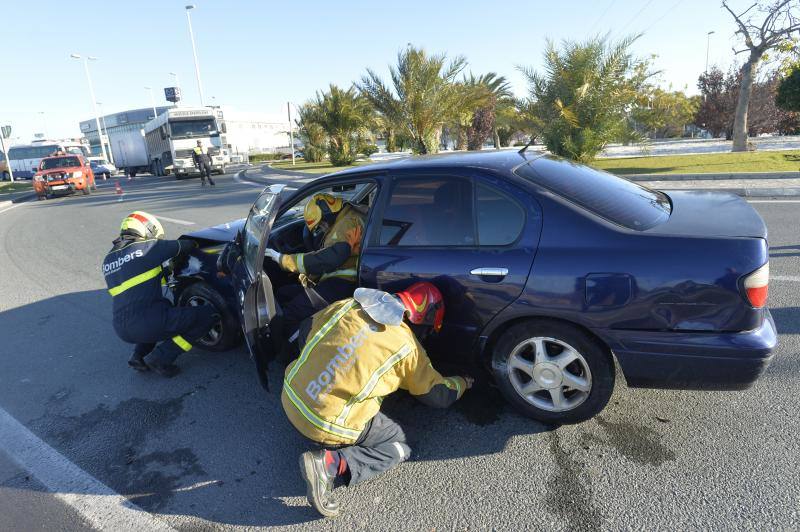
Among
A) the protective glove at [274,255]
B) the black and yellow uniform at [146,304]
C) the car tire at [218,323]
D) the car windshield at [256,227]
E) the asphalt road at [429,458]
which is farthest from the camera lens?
the car tire at [218,323]

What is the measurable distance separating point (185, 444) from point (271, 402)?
1.89 ft

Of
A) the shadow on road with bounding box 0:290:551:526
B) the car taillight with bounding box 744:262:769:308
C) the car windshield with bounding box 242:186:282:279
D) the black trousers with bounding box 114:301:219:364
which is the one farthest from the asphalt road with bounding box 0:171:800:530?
the car windshield with bounding box 242:186:282:279

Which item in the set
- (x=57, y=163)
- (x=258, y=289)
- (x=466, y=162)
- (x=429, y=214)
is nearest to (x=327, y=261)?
(x=258, y=289)

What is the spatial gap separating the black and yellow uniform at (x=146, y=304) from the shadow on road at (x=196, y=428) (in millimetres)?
303

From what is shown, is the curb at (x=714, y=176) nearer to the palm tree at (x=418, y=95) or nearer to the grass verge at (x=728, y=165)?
the grass verge at (x=728, y=165)

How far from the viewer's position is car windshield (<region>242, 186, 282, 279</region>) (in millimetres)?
3157

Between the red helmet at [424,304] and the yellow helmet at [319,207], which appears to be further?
the yellow helmet at [319,207]

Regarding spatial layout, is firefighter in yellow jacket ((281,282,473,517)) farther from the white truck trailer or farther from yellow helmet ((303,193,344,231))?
the white truck trailer

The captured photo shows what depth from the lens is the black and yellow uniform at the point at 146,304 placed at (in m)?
3.56

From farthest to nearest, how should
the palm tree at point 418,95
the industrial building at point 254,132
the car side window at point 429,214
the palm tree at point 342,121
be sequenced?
the industrial building at point 254,132
the palm tree at point 342,121
the palm tree at point 418,95
the car side window at point 429,214

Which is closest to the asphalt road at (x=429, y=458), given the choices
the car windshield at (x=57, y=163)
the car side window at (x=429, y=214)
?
the car side window at (x=429, y=214)

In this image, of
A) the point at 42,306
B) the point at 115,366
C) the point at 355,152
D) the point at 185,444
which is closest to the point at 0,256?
the point at 42,306

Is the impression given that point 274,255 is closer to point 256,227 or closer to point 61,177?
point 256,227

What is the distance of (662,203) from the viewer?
3029mm
